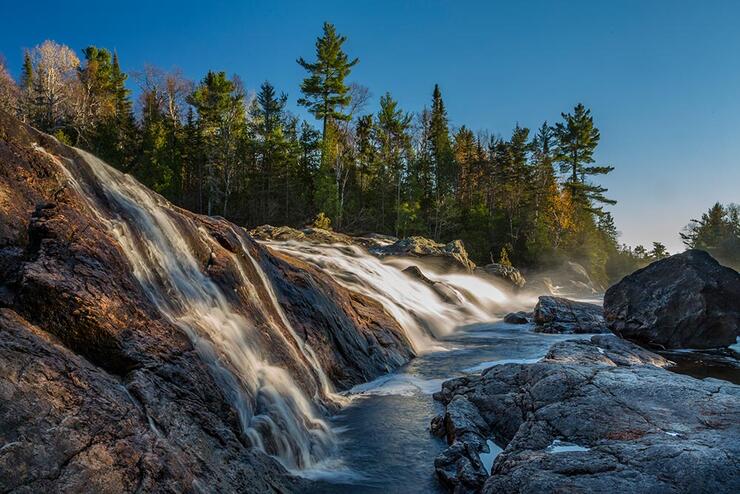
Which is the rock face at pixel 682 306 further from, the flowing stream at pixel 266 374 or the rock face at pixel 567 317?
the flowing stream at pixel 266 374

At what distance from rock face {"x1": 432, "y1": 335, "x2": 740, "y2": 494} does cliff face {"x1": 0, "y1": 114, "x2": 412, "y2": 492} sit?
2139mm

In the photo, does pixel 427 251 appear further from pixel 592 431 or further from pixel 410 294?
pixel 592 431

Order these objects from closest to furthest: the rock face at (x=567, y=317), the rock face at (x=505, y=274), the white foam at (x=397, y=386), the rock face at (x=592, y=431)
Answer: the rock face at (x=592, y=431), the white foam at (x=397, y=386), the rock face at (x=567, y=317), the rock face at (x=505, y=274)

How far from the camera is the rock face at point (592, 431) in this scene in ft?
12.1

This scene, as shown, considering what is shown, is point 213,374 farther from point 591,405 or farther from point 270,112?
point 270,112

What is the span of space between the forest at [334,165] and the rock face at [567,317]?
18.8 metres

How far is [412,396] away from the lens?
842 cm

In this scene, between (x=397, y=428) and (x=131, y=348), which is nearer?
(x=131, y=348)

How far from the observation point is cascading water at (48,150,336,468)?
18.1ft

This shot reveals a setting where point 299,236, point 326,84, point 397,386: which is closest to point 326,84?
point 326,84

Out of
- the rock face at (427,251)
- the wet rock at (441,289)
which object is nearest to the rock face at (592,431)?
the wet rock at (441,289)

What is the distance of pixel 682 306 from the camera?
13.9 meters

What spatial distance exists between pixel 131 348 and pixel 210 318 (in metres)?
2.05

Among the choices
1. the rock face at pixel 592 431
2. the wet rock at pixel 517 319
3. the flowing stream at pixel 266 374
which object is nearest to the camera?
the rock face at pixel 592 431
